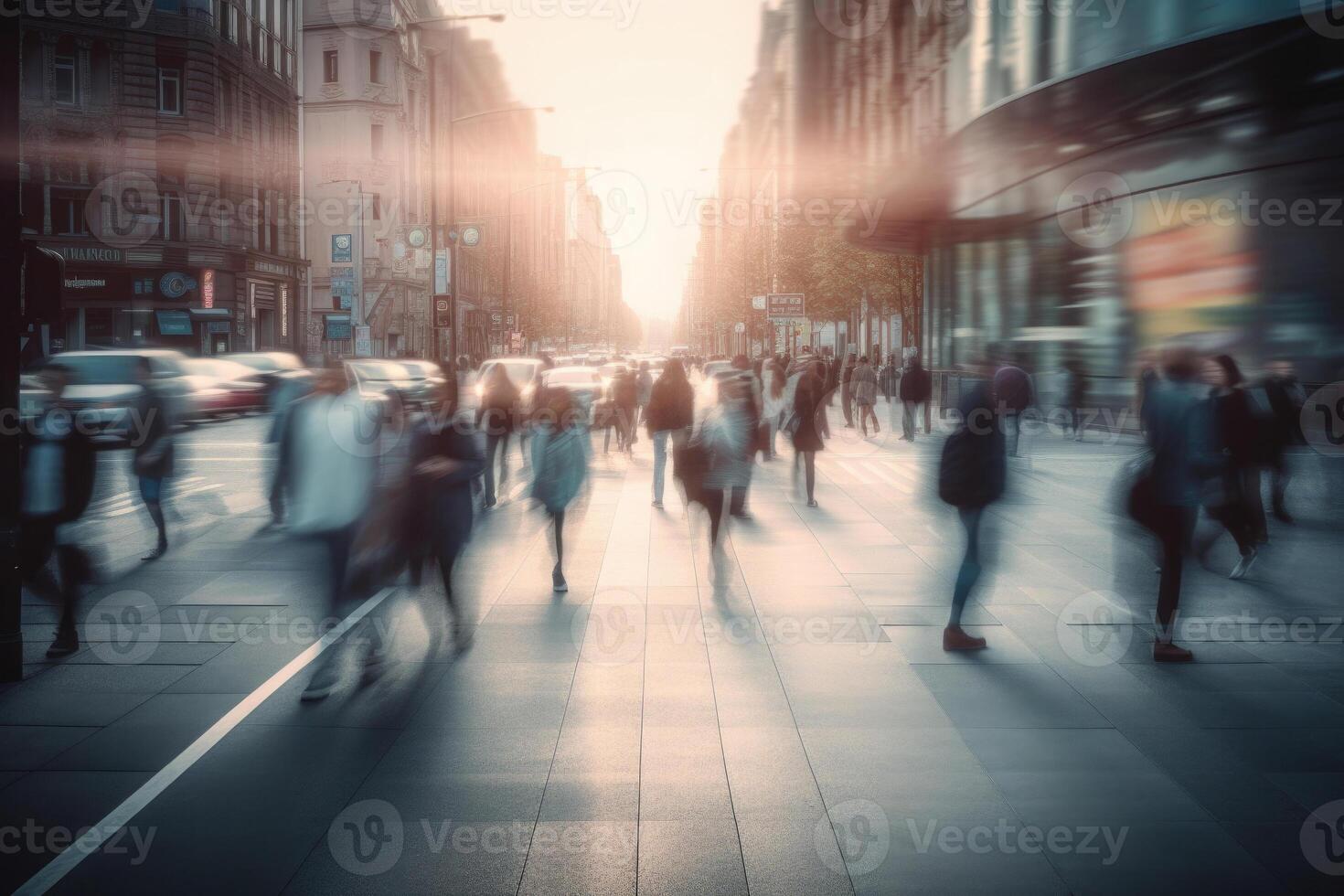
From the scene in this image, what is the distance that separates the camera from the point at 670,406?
47.2ft

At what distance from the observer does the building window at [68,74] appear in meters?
41.9

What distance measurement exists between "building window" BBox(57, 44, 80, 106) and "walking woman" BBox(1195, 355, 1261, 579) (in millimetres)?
41803

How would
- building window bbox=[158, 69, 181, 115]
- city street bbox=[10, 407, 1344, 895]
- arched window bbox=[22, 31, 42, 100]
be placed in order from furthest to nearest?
building window bbox=[158, 69, 181, 115] < arched window bbox=[22, 31, 42, 100] < city street bbox=[10, 407, 1344, 895]

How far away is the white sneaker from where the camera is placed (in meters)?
10.3

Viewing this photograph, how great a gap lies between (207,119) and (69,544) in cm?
4050

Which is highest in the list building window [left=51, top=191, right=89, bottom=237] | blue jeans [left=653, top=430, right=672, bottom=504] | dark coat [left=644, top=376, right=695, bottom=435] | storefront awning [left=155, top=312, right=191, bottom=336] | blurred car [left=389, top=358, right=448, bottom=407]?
building window [left=51, top=191, right=89, bottom=237]

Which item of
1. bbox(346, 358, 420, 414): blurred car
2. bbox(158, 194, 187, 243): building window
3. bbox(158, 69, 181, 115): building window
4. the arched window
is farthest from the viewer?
bbox(158, 194, 187, 243): building window

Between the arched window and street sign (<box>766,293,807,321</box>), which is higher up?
the arched window

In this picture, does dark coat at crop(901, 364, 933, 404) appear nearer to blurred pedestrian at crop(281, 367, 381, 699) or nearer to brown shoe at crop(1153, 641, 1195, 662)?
brown shoe at crop(1153, 641, 1195, 662)

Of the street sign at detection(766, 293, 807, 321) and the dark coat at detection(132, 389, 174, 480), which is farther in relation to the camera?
the street sign at detection(766, 293, 807, 321)

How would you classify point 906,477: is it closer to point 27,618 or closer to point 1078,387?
point 1078,387

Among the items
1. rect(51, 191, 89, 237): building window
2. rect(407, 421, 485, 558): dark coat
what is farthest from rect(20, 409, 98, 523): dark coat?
rect(51, 191, 89, 237): building window

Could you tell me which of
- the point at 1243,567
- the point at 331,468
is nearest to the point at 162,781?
the point at 331,468

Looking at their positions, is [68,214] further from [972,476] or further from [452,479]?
[972,476]
